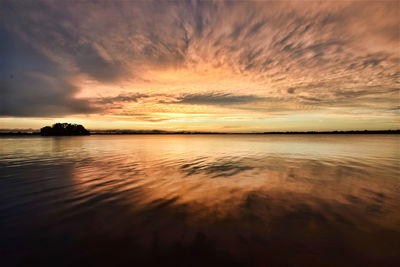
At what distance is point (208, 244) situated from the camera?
4.25 m

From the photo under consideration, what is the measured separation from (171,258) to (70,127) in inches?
7775

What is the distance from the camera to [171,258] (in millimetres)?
3809

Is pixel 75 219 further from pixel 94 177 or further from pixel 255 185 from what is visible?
pixel 255 185

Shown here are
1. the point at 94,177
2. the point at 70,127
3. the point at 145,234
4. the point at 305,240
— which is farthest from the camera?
the point at 70,127

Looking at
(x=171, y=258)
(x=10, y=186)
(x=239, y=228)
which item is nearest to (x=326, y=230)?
(x=239, y=228)

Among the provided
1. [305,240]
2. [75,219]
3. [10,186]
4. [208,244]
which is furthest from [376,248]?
[10,186]

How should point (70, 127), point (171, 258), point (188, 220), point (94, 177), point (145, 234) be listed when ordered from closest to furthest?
point (171, 258)
point (145, 234)
point (188, 220)
point (94, 177)
point (70, 127)

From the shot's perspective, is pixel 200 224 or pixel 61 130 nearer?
pixel 200 224

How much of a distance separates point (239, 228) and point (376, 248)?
3.10 m

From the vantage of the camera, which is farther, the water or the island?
the island

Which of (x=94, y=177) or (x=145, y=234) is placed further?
(x=94, y=177)

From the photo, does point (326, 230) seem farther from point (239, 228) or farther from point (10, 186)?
point (10, 186)

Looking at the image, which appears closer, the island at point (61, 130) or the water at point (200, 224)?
Result: the water at point (200, 224)

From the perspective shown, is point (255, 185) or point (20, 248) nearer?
point (20, 248)
